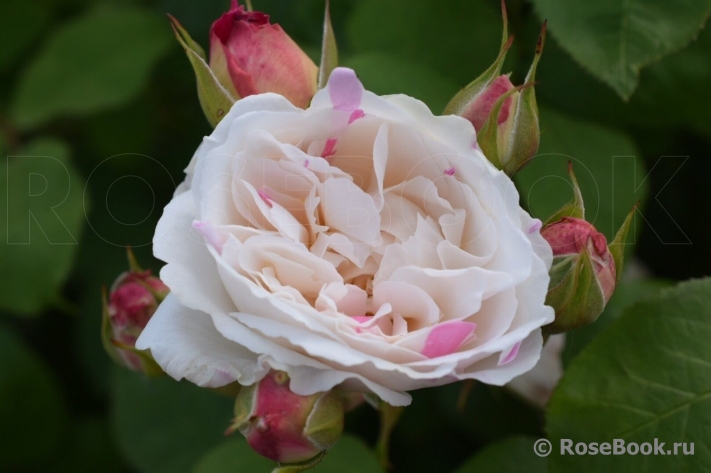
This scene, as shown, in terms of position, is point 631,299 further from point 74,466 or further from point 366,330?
point 74,466

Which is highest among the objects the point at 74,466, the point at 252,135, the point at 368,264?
the point at 252,135

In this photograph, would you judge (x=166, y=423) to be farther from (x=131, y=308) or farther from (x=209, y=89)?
(x=209, y=89)

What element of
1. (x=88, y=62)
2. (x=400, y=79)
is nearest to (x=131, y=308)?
(x=400, y=79)

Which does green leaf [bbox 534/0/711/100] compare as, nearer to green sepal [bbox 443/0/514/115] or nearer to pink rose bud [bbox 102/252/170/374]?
green sepal [bbox 443/0/514/115]

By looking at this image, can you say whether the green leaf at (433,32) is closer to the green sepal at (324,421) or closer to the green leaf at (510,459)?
the green leaf at (510,459)

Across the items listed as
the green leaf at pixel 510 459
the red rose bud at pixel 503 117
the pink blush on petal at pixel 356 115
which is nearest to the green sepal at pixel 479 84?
the red rose bud at pixel 503 117

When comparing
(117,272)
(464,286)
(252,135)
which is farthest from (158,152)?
(464,286)

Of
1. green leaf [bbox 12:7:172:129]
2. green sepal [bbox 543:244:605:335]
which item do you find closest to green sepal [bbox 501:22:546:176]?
green sepal [bbox 543:244:605:335]

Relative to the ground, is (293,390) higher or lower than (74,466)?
higher
